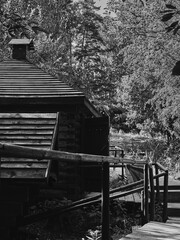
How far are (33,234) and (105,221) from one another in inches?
203

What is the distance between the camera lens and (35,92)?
34.4 feet

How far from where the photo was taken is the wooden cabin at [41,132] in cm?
751

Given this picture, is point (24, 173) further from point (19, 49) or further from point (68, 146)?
point (19, 49)

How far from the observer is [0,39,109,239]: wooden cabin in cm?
751

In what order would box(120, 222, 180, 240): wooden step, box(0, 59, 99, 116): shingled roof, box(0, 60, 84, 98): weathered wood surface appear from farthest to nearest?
1. box(0, 60, 84, 98): weathered wood surface
2. box(0, 59, 99, 116): shingled roof
3. box(120, 222, 180, 240): wooden step

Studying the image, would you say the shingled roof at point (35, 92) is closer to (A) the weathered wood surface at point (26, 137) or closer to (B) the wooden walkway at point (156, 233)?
(A) the weathered wood surface at point (26, 137)

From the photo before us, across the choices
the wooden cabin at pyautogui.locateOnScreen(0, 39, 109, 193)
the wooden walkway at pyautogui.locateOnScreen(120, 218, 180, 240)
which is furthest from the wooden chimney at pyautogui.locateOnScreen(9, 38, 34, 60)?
the wooden walkway at pyautogui.locateOnScreen(120, 218, 180, 240)

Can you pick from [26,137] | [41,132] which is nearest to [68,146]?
[41,132]

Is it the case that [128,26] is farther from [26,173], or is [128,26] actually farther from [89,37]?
[89,37]

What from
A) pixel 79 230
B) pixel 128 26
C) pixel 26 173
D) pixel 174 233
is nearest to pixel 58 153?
pixel 174 233

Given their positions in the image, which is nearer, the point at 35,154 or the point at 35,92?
the point at 35,154

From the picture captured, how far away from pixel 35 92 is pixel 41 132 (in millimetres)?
2287

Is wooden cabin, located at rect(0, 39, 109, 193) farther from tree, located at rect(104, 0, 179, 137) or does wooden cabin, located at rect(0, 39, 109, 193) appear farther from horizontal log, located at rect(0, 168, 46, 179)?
tree, located at rect(104, 0, 179, 137)

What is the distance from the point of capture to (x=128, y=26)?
19.4m
